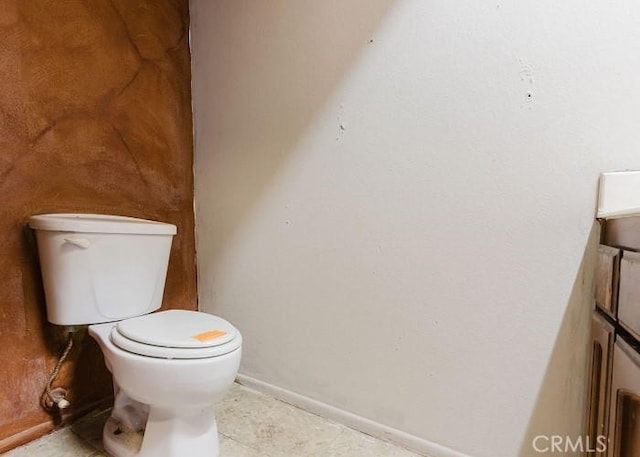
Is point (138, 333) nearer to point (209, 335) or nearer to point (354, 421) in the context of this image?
point (209, 335)

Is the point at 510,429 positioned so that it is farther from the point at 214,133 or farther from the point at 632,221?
the point at 214,133

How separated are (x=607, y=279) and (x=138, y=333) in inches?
47.9

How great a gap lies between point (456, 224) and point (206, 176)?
1129 mm

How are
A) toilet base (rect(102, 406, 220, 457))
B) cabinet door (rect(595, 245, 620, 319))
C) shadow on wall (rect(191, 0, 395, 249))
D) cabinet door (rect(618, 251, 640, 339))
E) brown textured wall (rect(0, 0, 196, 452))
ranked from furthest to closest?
1. shadow on wall (rect(191, 0, 395, 249))
2. brown textured wall (rect(0, 0, 196, 452))
3. toilet base (rect(102, 406, 220, 457))
4. cabinet door (rect(595, 245, 620, 319))
5. cabinet door (rect(618, 251, 640, 339))

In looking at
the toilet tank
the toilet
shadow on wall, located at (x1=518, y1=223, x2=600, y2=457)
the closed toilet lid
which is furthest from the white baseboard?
the toilet tank

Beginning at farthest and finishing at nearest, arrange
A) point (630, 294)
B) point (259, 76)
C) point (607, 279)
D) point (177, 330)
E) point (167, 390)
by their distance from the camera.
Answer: point (259, 76) → point (177, 330) → point (167, 390) → point (607, 279) → point (630, 294)

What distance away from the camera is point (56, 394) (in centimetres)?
144

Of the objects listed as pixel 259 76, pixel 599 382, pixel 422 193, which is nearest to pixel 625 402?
pixel 599 382

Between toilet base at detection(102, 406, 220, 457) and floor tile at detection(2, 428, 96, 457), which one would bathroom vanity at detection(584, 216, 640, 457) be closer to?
toilet base at detection(102, 406, 220, 457)

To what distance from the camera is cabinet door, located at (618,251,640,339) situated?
2.18ft

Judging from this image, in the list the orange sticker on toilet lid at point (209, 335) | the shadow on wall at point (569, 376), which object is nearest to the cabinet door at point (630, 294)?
the shadow on wall at point (569, 376)

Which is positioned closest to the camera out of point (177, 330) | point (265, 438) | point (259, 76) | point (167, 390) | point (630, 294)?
point (630, 294)

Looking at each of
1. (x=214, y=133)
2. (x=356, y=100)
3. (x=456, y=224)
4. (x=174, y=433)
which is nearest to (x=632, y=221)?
(x=456, y=224)

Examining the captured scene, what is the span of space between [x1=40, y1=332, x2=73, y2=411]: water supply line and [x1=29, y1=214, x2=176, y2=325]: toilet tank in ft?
0.53
